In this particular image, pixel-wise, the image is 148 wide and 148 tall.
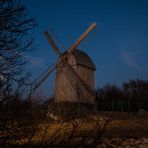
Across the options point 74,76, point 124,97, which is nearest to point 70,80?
A: point 74,76

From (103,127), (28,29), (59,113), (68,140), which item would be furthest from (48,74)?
(28,29)

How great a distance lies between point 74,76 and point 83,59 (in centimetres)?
228

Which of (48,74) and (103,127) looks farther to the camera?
(48,74)

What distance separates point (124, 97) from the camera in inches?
1374

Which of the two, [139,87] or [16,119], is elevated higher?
[139,87]

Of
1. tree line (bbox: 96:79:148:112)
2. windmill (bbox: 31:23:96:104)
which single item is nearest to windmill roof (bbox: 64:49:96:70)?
windmill (bbox: 31:23:96:104)

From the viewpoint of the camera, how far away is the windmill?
23.6 metres

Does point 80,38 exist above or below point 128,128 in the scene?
above

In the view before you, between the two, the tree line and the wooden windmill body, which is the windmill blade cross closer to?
the wooden windmill body

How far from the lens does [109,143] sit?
10.9 meters

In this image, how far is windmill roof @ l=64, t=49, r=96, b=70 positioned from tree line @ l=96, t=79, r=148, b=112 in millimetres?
4112

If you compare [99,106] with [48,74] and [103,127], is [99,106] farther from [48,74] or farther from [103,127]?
[103,127]

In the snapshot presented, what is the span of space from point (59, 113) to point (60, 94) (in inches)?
190

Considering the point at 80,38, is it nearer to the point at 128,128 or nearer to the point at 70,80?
the point at 70,80
